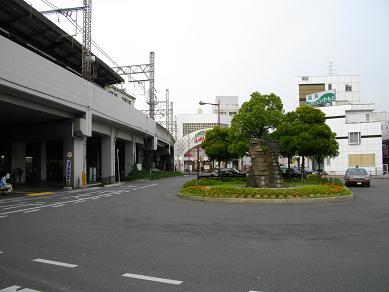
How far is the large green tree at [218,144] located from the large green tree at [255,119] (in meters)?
6.69

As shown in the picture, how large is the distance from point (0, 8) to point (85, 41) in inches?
268

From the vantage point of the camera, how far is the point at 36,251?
734 centimetres

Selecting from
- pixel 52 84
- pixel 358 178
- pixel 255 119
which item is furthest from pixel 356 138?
pixel 52 84

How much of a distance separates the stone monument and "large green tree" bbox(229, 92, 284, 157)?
23.6 feet

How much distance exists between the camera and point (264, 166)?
22.0 metres

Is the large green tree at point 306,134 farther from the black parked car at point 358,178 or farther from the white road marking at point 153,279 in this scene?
the white road marking at point 153,279

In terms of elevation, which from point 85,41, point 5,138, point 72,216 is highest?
point 85,41

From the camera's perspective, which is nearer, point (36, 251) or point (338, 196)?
point (36, 251)

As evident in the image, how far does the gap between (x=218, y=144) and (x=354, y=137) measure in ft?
103

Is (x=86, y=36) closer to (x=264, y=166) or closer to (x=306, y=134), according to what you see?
(x=264, y=166)

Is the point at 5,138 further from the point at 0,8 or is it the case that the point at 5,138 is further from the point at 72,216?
the point at 72,216

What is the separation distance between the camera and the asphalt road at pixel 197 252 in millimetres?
5328

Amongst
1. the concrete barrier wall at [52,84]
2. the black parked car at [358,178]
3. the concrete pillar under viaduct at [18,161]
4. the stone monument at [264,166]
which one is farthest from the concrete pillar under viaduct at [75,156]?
the black parked car at [358,178]

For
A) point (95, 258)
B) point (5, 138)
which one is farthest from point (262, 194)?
point (5, 138)
